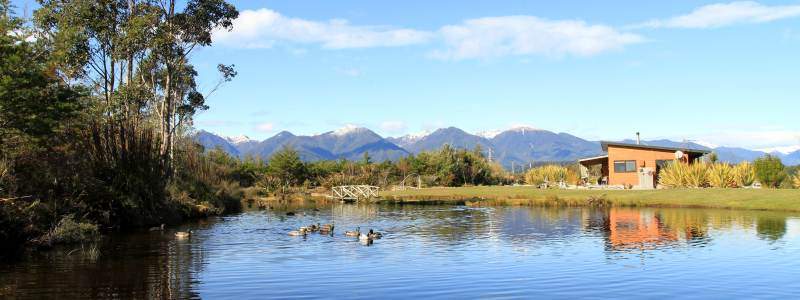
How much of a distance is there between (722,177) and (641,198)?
901cm

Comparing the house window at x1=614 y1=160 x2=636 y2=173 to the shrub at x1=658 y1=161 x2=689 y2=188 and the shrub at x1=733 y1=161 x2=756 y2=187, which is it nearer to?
the shrub at x1=658 y1=161 x2=689 y2=188

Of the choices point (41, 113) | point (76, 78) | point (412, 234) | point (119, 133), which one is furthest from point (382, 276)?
point (76, 78)

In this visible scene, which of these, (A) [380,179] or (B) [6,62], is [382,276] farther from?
(A) [380,179]

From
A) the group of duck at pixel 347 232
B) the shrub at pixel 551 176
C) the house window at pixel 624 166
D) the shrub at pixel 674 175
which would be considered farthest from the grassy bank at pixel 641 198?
the group of duck at pixel 347 232

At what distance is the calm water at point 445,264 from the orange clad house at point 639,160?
2593cm

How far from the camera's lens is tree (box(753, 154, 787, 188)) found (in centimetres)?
5294

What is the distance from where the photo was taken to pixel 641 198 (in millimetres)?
46000

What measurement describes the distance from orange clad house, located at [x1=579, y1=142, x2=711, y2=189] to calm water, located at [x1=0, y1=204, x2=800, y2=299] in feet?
85.1

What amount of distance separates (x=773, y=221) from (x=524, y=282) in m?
21.2

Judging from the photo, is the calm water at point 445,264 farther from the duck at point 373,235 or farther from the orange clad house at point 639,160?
the orange clad house at point 639,160

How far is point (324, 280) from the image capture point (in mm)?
17156

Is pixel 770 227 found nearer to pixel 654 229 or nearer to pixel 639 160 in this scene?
pixel 654 229

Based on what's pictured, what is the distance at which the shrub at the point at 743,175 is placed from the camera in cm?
5088

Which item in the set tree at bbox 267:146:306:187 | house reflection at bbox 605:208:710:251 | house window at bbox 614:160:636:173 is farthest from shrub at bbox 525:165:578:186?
house reflection at bbox 605:208:710:251
